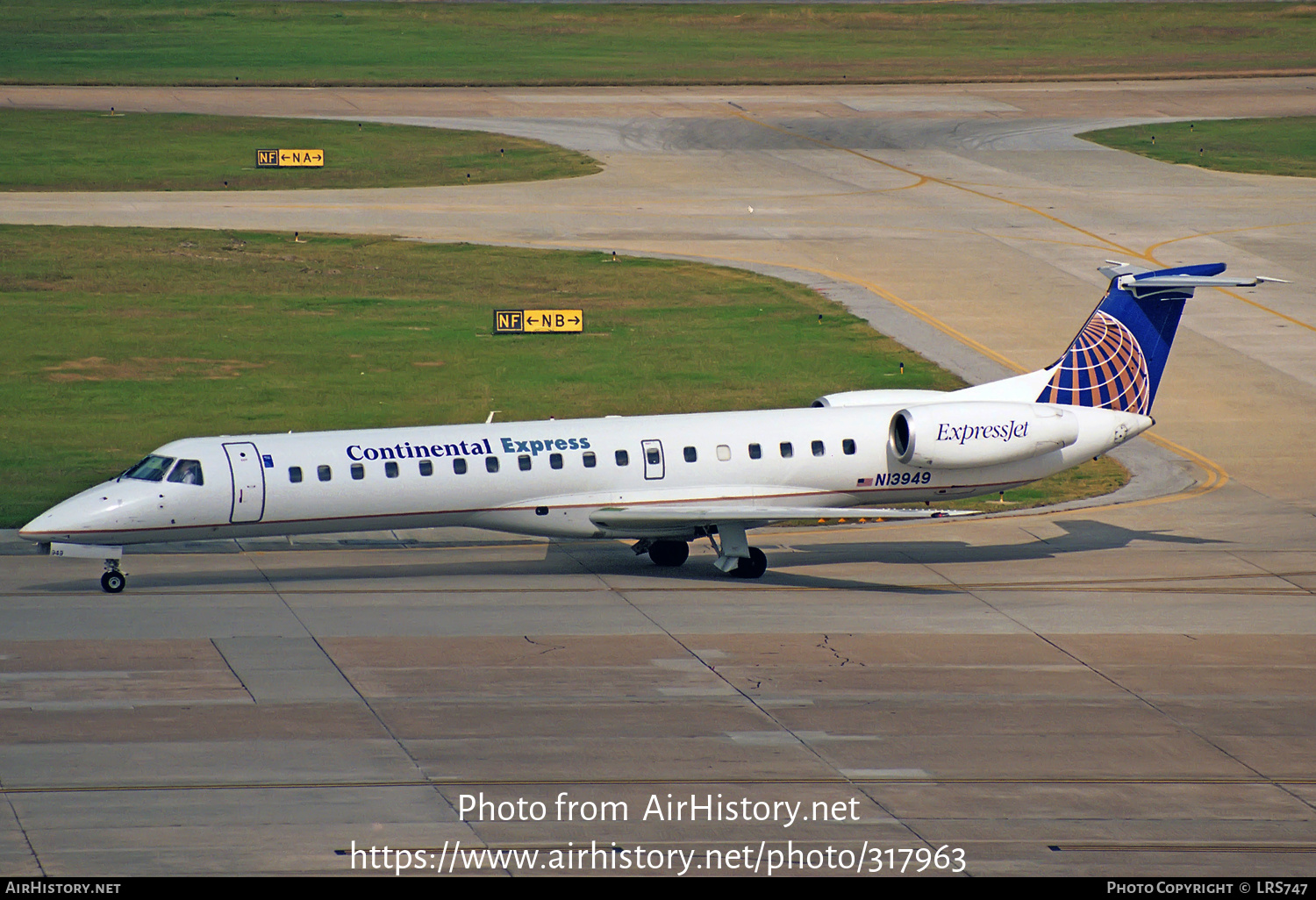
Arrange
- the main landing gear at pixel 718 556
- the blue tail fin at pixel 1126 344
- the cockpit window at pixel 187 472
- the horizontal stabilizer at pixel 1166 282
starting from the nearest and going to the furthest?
1. the cockpit window at pixel 187 472
2. the main landing gear at pixel 718 556
3. the blue tail fin at pixel 1126 344
4. the horizontal stabilizer at pixel 1166 282

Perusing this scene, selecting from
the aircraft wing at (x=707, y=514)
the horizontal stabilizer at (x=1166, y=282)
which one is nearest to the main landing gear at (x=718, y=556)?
the aircraft wing at (x=707, y=514)

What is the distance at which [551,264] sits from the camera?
204 ft

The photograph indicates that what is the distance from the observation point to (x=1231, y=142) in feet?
272

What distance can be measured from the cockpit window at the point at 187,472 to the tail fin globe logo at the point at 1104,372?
16421 mm

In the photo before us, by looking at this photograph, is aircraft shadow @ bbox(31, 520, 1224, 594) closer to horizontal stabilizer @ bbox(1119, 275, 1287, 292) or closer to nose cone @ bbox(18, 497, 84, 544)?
nose cone @ bbox(18, 497, 84, 544)

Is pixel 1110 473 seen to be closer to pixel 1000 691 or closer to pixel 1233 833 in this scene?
pixel 1000 691

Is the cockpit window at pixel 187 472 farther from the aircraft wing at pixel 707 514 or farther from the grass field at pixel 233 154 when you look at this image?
the grass field at pixel 233 154

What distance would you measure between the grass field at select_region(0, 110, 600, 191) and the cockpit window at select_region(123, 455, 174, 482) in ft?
141

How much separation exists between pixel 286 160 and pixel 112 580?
156 feet

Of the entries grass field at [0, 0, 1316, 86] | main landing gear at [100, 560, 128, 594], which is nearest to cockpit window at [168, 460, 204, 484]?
main landing gear at [100, 560, 128, 594]

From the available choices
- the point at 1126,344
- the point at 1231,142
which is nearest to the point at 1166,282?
the point at 1126,344

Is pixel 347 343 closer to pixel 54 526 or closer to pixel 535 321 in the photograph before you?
pixel 535 321

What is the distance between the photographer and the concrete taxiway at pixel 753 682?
21422mm
